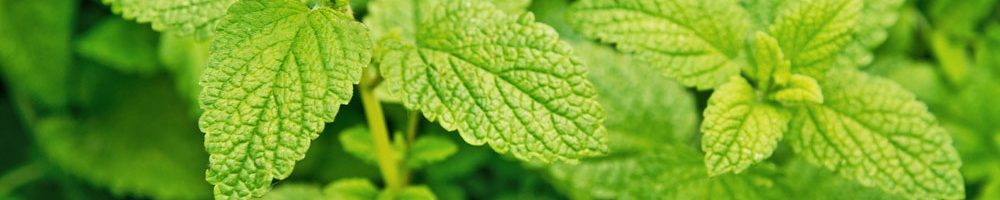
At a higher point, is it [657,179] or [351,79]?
Answer: [351,79]

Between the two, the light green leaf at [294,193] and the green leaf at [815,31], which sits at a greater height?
the green leaf at [815,31]

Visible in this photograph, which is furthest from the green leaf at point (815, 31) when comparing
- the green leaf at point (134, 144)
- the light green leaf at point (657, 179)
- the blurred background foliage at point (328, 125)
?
the green leaf at point (134, 144)

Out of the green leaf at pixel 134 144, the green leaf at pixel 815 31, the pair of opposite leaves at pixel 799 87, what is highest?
the green leaf at pixel 815 31

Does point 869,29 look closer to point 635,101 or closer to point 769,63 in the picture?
point 769,63

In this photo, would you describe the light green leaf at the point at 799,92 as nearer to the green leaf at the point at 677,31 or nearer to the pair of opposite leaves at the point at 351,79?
the green leaf at the point at 677,31

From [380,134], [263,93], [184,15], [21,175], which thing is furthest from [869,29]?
[21,175]
